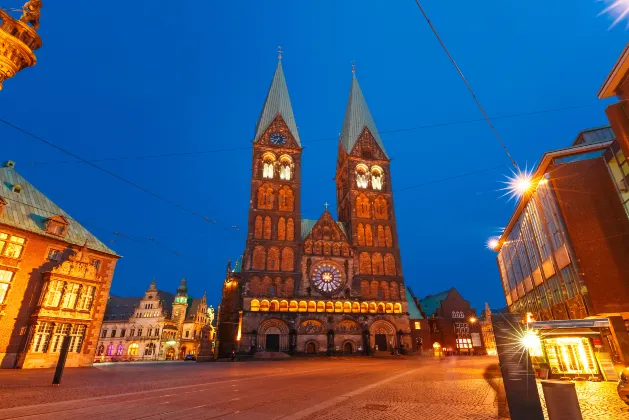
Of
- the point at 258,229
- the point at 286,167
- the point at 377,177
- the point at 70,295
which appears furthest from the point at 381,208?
the point at 70,295

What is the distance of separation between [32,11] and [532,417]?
39.5ft

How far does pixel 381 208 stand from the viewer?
5538cm

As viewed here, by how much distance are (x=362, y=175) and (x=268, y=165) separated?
642 inches

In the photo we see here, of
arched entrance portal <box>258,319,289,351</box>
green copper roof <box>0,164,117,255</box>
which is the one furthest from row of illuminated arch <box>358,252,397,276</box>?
green copper roof <box>0,164,117,255</box>

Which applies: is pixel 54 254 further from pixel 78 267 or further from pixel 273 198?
pixel 273 198

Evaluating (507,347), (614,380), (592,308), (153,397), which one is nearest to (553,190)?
(592,308)

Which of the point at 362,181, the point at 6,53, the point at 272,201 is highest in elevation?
the point at 362,181

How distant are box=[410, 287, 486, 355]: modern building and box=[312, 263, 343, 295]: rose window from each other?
20240 millimetres

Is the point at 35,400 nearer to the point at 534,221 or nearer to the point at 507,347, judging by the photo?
the point at 507,347

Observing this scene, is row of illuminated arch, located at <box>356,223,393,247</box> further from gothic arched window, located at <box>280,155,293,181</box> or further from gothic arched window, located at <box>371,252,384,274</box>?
gothic arched window, located at <box>280,155,293,181</box>

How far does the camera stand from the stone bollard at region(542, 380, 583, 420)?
16.2ft

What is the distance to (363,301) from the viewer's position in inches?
1873

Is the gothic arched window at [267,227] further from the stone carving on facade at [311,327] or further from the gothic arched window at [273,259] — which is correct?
the stone carving on facade at [311,327]

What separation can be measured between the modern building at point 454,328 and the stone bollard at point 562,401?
57.4 m
